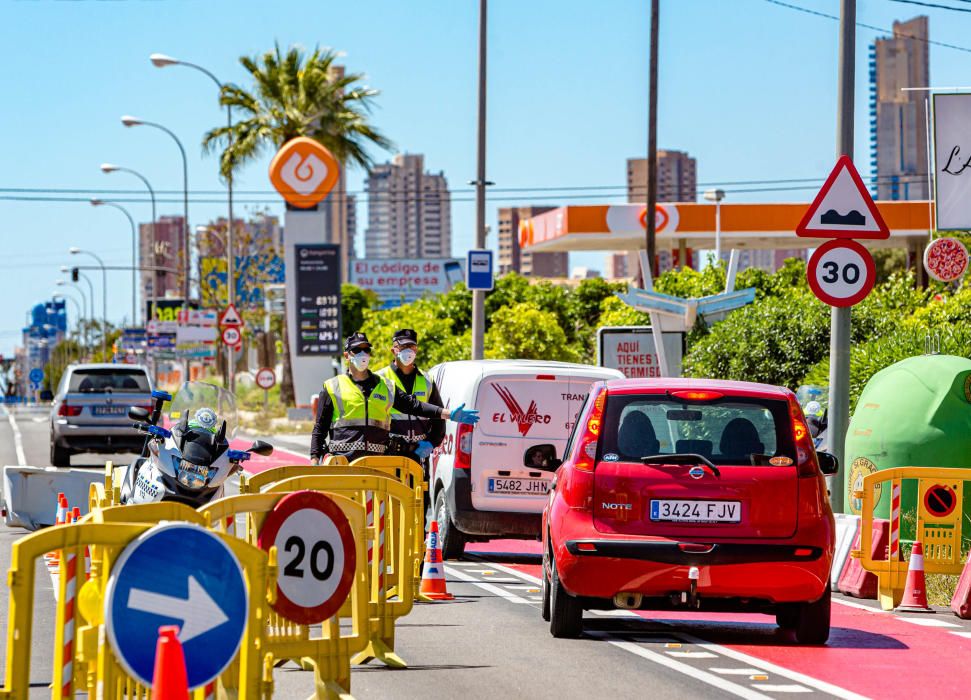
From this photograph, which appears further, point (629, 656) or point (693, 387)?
point (693, 387)

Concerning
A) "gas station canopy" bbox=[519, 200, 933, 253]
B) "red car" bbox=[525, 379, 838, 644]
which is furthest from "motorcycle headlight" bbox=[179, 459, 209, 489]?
"gas station canopy" bbox=[519, 200, 933, 253]

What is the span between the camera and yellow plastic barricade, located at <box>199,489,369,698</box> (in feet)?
25.1

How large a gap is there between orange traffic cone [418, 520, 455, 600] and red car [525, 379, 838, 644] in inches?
81.3

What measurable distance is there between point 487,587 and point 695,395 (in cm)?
354

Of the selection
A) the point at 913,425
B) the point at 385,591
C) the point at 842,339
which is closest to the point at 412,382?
the point at 842,339

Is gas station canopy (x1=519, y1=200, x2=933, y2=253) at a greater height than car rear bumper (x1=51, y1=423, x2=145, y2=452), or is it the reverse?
gas station canopy (x1=519, y1=200, x2=933, y2=253)

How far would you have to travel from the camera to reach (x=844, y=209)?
15031mm

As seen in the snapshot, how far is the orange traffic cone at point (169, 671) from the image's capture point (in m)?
5.36

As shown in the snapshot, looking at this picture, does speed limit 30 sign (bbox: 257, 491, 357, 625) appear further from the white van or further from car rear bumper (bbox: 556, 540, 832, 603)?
the white van

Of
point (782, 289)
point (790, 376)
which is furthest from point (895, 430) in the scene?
point (782, 289)

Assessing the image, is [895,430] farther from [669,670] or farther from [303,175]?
[303,175]

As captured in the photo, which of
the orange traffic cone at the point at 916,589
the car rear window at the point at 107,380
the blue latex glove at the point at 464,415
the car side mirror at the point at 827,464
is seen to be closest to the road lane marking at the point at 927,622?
the orange traffic cone at the point at 916,589

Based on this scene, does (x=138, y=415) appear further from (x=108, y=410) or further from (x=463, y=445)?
(x=108, y=410)

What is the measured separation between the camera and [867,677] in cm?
934
